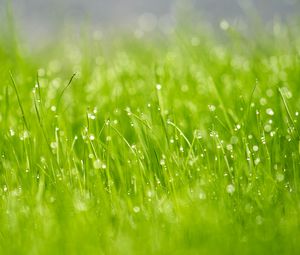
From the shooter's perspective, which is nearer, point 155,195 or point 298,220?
point 298,220

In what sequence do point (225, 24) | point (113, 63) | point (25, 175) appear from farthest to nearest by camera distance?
point (113, 63), point (225, 24), point (25, 175)

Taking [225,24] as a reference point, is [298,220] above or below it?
below

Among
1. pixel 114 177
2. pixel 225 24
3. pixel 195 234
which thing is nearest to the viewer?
pixel 195 234

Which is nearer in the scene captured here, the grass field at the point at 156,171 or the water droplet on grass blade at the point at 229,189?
the grass field at the point at 156,171

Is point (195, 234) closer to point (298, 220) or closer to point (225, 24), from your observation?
point (298, 220)

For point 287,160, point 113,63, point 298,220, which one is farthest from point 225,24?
point 298,220

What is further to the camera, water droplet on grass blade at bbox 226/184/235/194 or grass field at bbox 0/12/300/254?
water droplet on grass blade at bbox 226/184/235/194

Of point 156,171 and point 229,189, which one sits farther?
point 156,171

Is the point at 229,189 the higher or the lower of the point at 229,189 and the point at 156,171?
the lower
